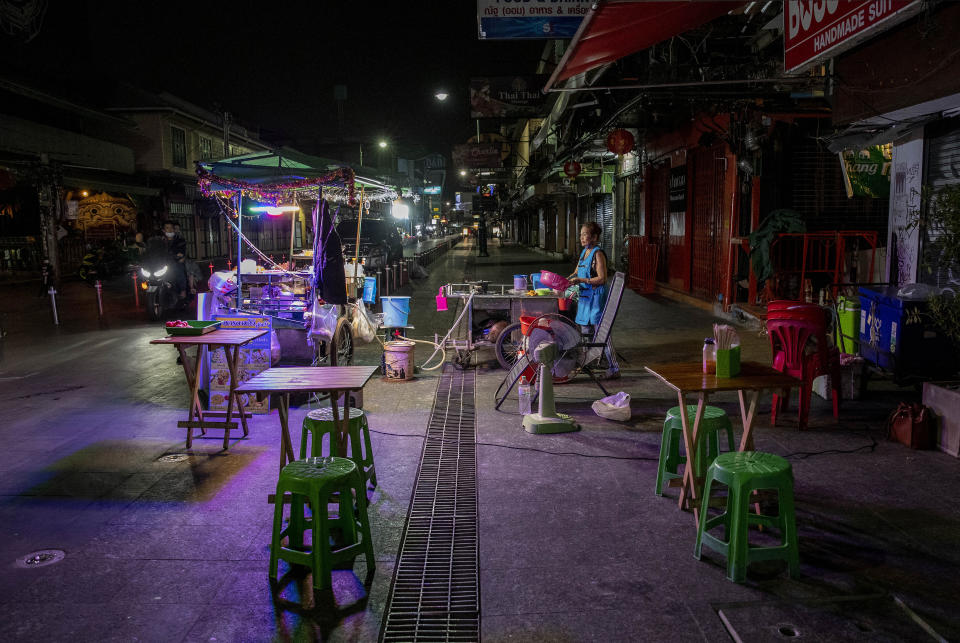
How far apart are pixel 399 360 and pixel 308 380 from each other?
13.0ft

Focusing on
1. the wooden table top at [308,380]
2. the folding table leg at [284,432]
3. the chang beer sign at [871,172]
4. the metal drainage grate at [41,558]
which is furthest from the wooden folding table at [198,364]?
the chang beer sign at [871,172]

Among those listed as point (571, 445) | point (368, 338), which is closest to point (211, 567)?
point (571, 445)

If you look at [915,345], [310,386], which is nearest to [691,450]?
[310,386]

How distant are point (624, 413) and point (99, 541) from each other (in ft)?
15.3

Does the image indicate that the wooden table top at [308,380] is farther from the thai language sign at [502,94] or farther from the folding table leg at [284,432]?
the thai language sign at [502,94]

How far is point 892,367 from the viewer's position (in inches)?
281

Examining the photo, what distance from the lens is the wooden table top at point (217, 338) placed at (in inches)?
235

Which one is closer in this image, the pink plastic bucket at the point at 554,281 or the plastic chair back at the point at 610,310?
the plastic chair back at the point at 610,310

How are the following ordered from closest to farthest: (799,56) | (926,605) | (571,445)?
(926,605), (571,445), (799,56)

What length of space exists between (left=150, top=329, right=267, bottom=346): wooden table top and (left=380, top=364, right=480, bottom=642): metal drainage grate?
76.7 inches

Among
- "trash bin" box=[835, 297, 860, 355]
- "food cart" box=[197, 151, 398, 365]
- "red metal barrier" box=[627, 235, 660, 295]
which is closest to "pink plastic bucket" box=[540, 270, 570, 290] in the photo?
"food cart" box=[197, 151, 398, 365]

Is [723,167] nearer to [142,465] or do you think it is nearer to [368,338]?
[368,338]

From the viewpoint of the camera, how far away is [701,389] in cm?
424

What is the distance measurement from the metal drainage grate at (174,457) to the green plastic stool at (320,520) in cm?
224
